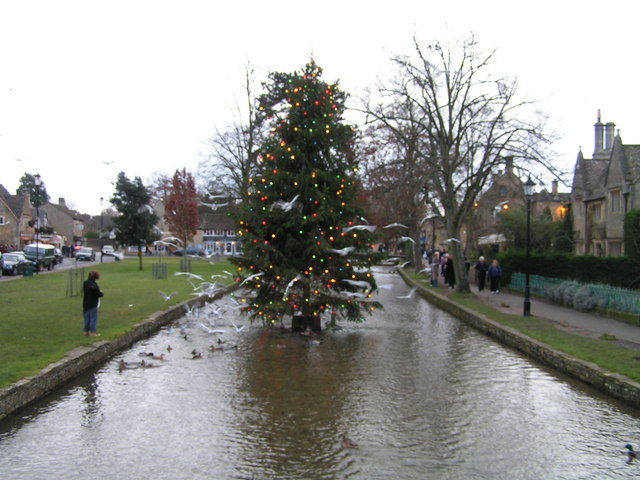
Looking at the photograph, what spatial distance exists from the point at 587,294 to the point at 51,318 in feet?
59.8

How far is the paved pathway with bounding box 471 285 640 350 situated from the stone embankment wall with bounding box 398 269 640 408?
1.97 meters

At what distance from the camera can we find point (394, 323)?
63.3 feet

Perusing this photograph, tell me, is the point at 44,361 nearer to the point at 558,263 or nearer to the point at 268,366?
the point at 268,366

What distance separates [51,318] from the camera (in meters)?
15.9

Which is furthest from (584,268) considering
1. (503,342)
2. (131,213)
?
(131,213)

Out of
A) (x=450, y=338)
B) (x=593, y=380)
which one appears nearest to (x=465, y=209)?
(x=450, y=338)

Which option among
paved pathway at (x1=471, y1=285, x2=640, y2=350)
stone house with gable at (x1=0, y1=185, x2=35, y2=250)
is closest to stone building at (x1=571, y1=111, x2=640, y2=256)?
paved pathway at (x1=471, y1=285, x2=640, y2=350)

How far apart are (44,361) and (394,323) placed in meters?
11.9

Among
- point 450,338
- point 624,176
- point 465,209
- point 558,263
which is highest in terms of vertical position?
point 624,176

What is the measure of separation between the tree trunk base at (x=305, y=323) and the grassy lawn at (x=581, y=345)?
5.73 metres

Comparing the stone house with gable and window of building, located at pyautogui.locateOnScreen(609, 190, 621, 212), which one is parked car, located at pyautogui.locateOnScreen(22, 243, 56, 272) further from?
window of building, located at pyautogui.locateOnScreen(609, 190, 621, 212)

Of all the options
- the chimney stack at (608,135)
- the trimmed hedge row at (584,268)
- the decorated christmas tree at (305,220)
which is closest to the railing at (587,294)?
the trimmed hedge row at (584,268)

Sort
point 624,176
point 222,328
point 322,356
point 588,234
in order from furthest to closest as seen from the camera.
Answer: point 588,234, point 624,176, point 222,328, point 322,356

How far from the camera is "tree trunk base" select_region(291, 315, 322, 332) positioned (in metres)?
16.5
